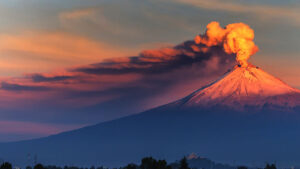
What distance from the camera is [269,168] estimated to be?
450 feet

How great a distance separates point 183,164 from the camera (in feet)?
340

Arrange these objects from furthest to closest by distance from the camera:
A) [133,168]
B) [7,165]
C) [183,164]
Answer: [133,168] → [183,164] → [7,165]

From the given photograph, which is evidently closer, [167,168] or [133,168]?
[167,168]

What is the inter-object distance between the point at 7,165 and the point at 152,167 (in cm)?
2282

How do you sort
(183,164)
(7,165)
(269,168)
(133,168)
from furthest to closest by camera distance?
(269,168)
(133,168)
(183,164)
(7,165)

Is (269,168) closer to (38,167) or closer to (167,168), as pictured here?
(167,168)

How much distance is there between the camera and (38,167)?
102m

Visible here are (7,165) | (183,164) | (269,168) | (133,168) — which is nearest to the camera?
(7,165)

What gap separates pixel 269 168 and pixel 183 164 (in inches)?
1523

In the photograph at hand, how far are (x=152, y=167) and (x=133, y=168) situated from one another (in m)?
12.7

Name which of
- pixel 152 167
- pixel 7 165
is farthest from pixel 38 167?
pixel 152 167

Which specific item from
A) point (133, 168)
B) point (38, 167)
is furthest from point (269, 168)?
point (38, 167)

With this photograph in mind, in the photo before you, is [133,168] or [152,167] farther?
[133,168]

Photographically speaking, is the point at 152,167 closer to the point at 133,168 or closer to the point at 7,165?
the point at 133,168
